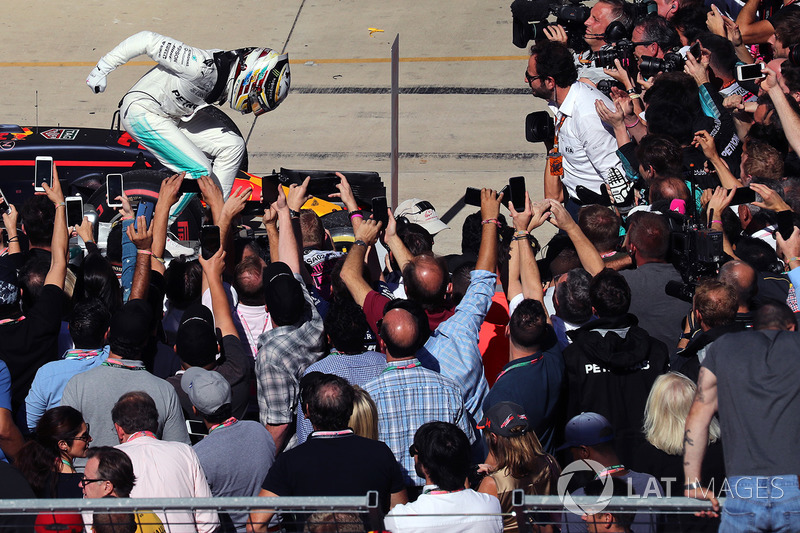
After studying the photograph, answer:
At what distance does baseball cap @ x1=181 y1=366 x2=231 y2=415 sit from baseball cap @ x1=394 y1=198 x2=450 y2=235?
10.2 ft

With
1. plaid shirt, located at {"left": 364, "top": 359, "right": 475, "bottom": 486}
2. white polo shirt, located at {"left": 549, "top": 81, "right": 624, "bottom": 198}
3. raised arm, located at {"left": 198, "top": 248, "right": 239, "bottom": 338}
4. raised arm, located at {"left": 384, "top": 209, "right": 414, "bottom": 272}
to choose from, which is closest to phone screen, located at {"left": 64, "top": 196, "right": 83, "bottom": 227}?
raised arm, located at {"left": 198, "top": 248, "right": 239, "bottom": 338}

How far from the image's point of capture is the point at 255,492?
443 centimetres

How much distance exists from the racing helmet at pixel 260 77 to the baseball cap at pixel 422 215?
62.2 inches

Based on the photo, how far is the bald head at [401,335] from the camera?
4648 mm

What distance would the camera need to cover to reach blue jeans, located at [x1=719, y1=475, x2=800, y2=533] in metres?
3.66

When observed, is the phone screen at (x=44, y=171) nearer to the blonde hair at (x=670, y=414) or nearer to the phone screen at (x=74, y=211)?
the phone screen at (x=74, y=211)

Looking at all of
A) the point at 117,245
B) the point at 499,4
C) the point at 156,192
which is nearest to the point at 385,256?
the point at 117,245

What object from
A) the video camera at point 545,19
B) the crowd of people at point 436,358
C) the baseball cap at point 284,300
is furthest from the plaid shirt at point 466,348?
the video camera at point 545,19

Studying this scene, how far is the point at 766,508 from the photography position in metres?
3.67

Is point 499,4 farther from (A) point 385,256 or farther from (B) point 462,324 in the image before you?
(B) point 462,324

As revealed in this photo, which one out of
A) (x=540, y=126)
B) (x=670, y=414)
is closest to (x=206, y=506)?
(x=670, y=414)

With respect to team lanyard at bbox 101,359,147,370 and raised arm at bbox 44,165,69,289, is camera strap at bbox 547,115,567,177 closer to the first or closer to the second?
raised arm at bbox 44,165,69,289

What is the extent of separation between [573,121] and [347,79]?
6.52m

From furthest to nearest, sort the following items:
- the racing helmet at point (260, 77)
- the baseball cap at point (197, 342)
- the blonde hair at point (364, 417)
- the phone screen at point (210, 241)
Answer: the racing helmet at point (260, 77)
the phone screen at point (210, 241)
the baseball cap at point (197, 342)
the blonde hair at point (364, 417)
